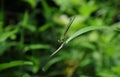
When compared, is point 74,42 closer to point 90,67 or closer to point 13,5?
point 90,67

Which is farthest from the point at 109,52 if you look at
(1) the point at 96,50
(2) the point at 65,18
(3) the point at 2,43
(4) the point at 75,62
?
(3) the point at 2,43

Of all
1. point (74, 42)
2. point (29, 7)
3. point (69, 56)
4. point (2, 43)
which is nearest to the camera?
point (2, 43)

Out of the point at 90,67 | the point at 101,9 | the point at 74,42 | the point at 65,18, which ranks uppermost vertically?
the point at 101,9

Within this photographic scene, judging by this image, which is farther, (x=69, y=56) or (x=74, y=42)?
(x=74, y=42)

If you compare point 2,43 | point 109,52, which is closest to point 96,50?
point 109,52

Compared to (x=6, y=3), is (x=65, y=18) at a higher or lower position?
lower

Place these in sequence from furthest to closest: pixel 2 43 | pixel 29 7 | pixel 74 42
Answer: pixel 29 7 → pixel 74 42 → pixel 2 43
